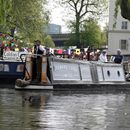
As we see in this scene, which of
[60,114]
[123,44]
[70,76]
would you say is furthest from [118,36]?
[60,114]

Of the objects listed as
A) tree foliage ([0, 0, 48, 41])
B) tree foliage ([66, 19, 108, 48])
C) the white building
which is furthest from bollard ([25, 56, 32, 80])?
the white building

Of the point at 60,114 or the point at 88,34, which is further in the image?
the point at 88,34

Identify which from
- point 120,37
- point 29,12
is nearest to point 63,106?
point 29,12

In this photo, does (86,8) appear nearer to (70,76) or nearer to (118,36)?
(118,36)

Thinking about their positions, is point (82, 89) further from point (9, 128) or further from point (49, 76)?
point (9, 128)

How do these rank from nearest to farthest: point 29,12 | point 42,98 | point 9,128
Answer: point 9,128
point 42,98
point 29,12

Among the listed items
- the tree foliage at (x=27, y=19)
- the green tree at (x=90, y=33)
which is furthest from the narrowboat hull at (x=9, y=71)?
the green tree at (x=90, y=33)

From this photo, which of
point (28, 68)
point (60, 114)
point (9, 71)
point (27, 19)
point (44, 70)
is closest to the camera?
point (60, 114)

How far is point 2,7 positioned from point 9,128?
770 cm

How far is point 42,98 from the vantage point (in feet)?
64.3

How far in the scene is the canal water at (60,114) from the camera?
39.2 ft

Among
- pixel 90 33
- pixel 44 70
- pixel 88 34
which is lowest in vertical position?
pixel 44 70

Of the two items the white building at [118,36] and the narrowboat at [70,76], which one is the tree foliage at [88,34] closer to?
the white building at [118,36]

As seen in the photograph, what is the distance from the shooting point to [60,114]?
14.3m
